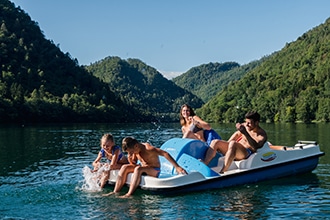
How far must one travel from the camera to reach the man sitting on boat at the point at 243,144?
1295 cm

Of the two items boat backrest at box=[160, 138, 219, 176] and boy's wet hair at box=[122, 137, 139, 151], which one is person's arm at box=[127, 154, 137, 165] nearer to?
boy's wet hair at box=[122, 137, 139, 151]

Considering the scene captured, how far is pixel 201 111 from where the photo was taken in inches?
6678

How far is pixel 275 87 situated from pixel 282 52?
50336 millimetres

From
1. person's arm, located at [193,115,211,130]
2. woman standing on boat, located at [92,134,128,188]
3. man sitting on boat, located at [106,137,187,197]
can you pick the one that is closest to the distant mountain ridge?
woman standing on boat, located at [92,134,128,188]

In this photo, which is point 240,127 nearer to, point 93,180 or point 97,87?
point 93,180

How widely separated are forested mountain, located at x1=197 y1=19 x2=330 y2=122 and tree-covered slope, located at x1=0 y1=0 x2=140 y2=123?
37.4m

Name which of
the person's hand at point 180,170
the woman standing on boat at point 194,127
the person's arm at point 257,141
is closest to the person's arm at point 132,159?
the person's hand at point 180,170

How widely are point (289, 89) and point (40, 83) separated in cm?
7450

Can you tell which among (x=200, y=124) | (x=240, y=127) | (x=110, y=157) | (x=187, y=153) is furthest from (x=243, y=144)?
(x=110, y=157)

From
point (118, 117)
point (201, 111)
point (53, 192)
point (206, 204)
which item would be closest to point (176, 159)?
point (206, 204)

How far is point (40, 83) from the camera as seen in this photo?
13462 centimetres

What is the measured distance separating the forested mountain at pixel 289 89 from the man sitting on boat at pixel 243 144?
292 feet

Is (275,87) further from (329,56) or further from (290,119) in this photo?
(290,119)

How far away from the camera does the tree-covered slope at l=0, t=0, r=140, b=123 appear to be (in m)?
103
